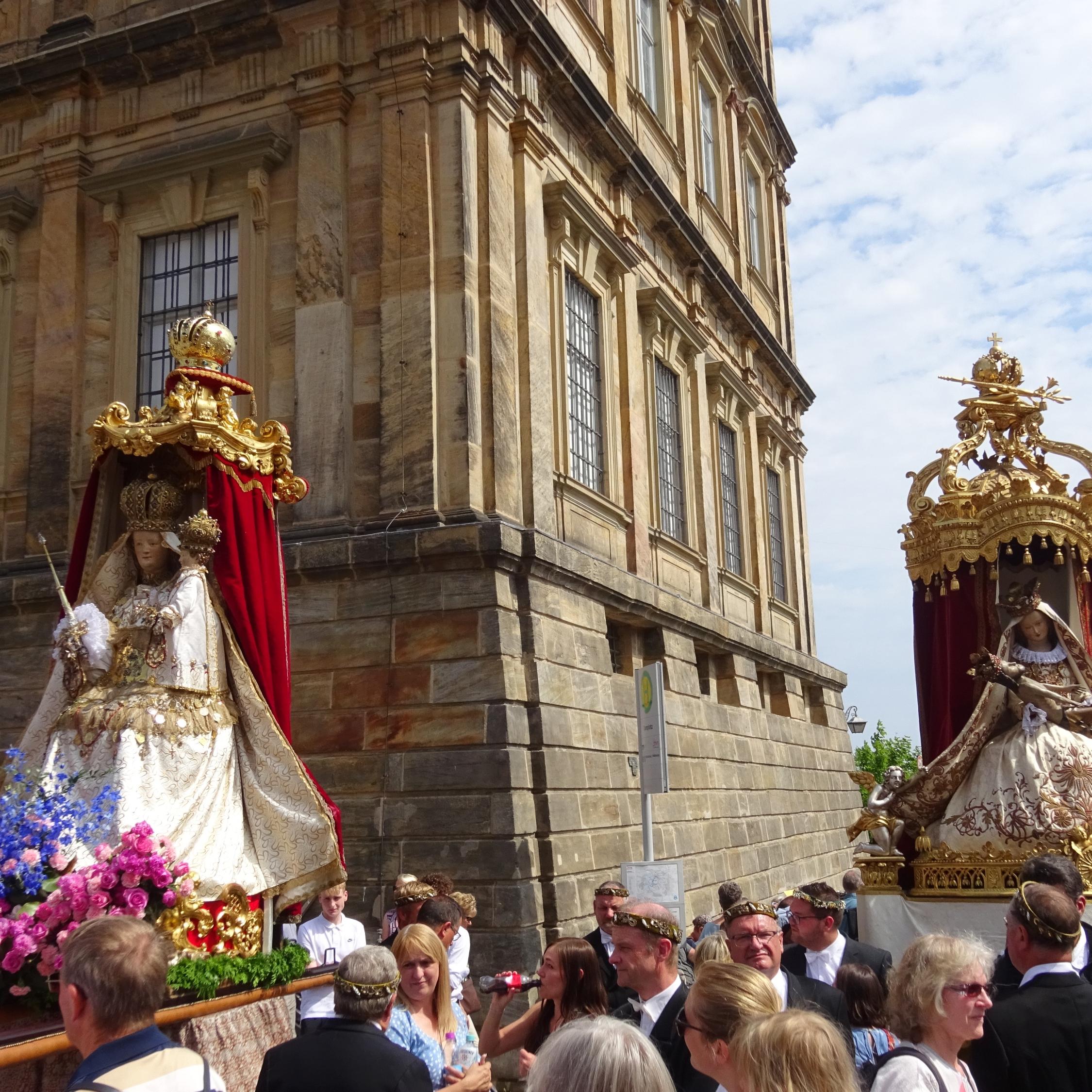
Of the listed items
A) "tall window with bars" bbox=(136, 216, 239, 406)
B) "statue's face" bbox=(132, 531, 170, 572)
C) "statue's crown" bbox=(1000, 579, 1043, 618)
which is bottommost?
"statue's crown" bbox=(1000, 579, 1043, 618)

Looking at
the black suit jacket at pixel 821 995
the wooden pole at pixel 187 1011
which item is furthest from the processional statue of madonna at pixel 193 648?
the black suit jacket at pixel 821 995

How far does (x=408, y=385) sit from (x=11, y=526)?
514 cm

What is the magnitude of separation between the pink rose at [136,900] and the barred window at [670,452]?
12.9 metres

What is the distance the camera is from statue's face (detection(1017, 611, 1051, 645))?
325 inches

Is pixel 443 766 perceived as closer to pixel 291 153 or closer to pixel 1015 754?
pixel 1015 754

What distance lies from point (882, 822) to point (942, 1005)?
4.62 metres

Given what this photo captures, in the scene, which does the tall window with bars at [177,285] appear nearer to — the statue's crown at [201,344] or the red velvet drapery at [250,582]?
the statue's crown at [201,344]

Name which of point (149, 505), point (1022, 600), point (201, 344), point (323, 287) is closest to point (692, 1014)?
point (149, 505)

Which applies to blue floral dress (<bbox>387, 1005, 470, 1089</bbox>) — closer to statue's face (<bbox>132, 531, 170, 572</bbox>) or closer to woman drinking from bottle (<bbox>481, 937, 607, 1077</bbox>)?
woman drinking from bottle (<bbox>481, 937, 607, 1077</bbox>)

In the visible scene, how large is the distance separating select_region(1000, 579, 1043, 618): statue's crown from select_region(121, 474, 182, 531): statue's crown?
5.37 metres

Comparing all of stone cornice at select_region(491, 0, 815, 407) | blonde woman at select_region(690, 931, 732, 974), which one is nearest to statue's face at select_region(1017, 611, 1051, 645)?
blonde woman at select_region(690, 931, 732, 974)

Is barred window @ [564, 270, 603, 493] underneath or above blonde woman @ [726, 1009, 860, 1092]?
above

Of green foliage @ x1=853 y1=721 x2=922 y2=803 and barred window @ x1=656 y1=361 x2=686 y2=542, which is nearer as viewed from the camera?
barred window @ x1=656 y1=361 x2=686 y2=542

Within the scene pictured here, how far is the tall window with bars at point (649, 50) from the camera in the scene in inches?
762
